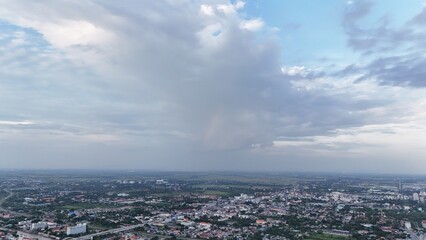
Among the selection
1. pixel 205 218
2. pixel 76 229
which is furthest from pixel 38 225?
pixel 205 218

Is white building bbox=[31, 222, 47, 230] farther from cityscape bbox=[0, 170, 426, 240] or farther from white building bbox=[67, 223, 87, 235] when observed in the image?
white building bbox=[67, 223, 87, 235]

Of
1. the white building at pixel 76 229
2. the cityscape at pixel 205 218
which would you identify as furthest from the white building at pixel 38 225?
the white building at pixel 76 229

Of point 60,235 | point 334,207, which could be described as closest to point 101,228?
point 60,235

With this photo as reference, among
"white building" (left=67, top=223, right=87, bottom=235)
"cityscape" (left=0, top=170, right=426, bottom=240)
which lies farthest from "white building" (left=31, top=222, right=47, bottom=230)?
"white building" (left=67, top=223, right=87, bottom=235)

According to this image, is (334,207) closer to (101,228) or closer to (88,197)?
(101,228)

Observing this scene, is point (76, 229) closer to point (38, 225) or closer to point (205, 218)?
point (38, 225)

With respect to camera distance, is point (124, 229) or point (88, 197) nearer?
point (124, 229)

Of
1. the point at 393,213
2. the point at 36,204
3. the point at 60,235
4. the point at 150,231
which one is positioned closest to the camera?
the point at 60,235

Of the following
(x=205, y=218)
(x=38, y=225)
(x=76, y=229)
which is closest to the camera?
(x=76, y=229)

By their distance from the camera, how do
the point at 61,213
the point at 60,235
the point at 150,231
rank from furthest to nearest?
1. the point at 61,213
2. the point at 150,231
3. the point at 60,235

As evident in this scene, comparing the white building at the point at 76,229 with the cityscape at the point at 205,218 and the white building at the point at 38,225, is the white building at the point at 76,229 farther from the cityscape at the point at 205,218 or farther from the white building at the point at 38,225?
the white building at the point at 38,225

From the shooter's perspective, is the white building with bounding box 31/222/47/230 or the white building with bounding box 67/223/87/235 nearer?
the white building with bounding box 67/223/87/235
